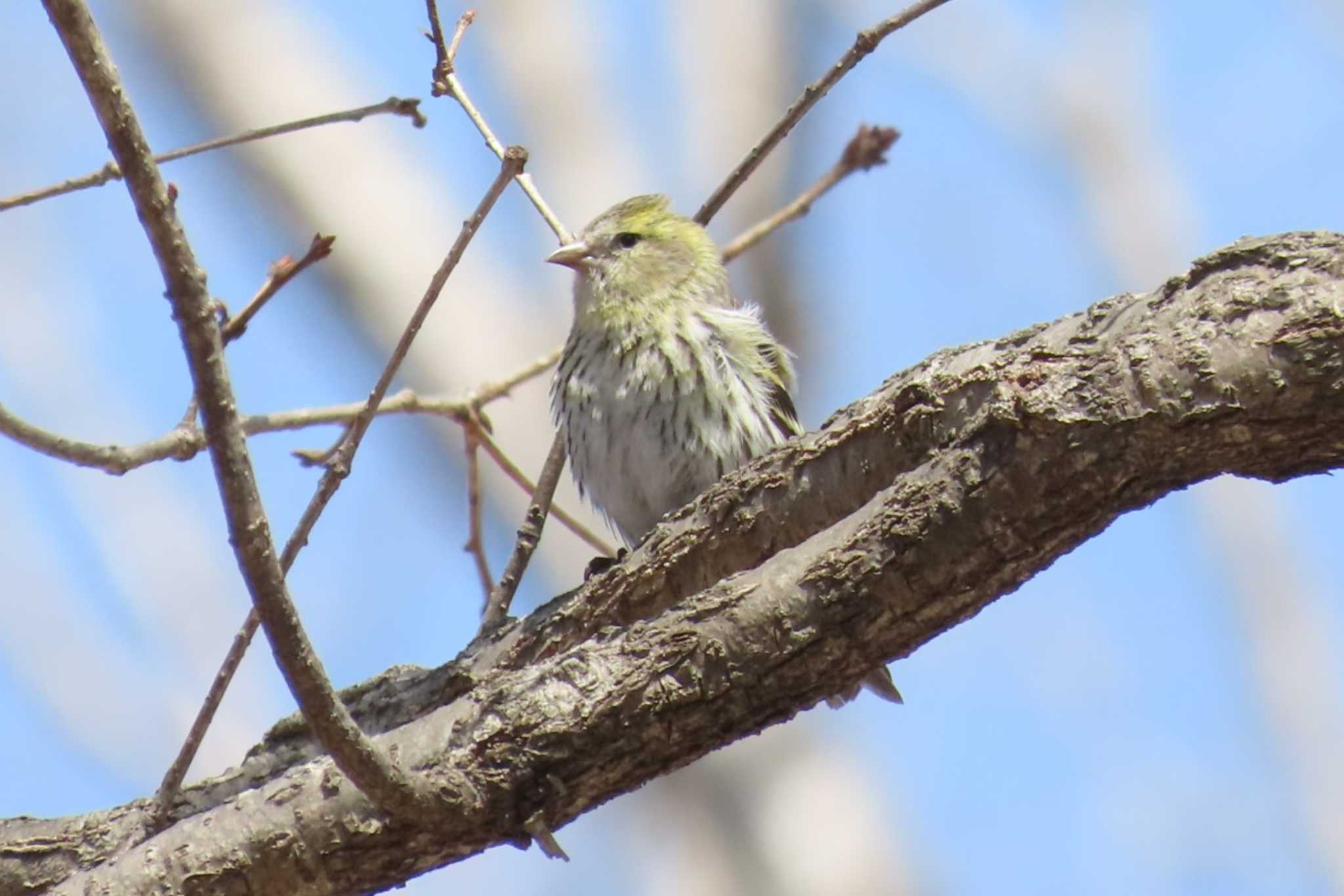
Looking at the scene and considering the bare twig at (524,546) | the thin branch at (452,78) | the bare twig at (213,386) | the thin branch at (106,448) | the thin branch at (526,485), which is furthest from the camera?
the thin branch at (526,485)

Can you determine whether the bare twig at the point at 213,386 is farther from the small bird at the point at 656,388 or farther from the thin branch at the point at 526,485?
the small bird at the point at 656,388

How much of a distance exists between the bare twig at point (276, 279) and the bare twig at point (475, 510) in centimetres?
93

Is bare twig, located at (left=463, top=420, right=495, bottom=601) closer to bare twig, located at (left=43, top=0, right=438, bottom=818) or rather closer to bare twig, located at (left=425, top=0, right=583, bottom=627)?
bare twig, located at (left=425, top=0, right=583, bottom=627)

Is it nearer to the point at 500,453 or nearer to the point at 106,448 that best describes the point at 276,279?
the point at 106,448

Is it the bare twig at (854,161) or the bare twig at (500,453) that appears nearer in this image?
the bare twig at (500,453)

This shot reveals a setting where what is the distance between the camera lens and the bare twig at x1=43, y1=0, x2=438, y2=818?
1702 mm

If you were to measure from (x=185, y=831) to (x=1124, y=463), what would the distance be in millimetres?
1814

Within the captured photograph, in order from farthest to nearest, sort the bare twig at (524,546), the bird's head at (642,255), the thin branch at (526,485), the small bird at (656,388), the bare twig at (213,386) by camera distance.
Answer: the bird's head at (642,255) < the small bird at (656,388) < the thin branch at (526,485) < the bare twig at (524,546) < the bare twig at (213,386)

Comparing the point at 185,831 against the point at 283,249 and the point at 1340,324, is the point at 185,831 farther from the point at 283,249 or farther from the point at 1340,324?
the point at 283,249

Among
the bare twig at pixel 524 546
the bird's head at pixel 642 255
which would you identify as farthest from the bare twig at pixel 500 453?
the bird's head at pixel 642 255

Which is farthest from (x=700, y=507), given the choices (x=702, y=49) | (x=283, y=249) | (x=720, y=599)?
(x=702, y=49)

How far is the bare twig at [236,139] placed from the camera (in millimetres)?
2664

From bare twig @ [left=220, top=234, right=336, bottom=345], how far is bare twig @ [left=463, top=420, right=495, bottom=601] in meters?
0.93

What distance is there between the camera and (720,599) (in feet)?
9.09
